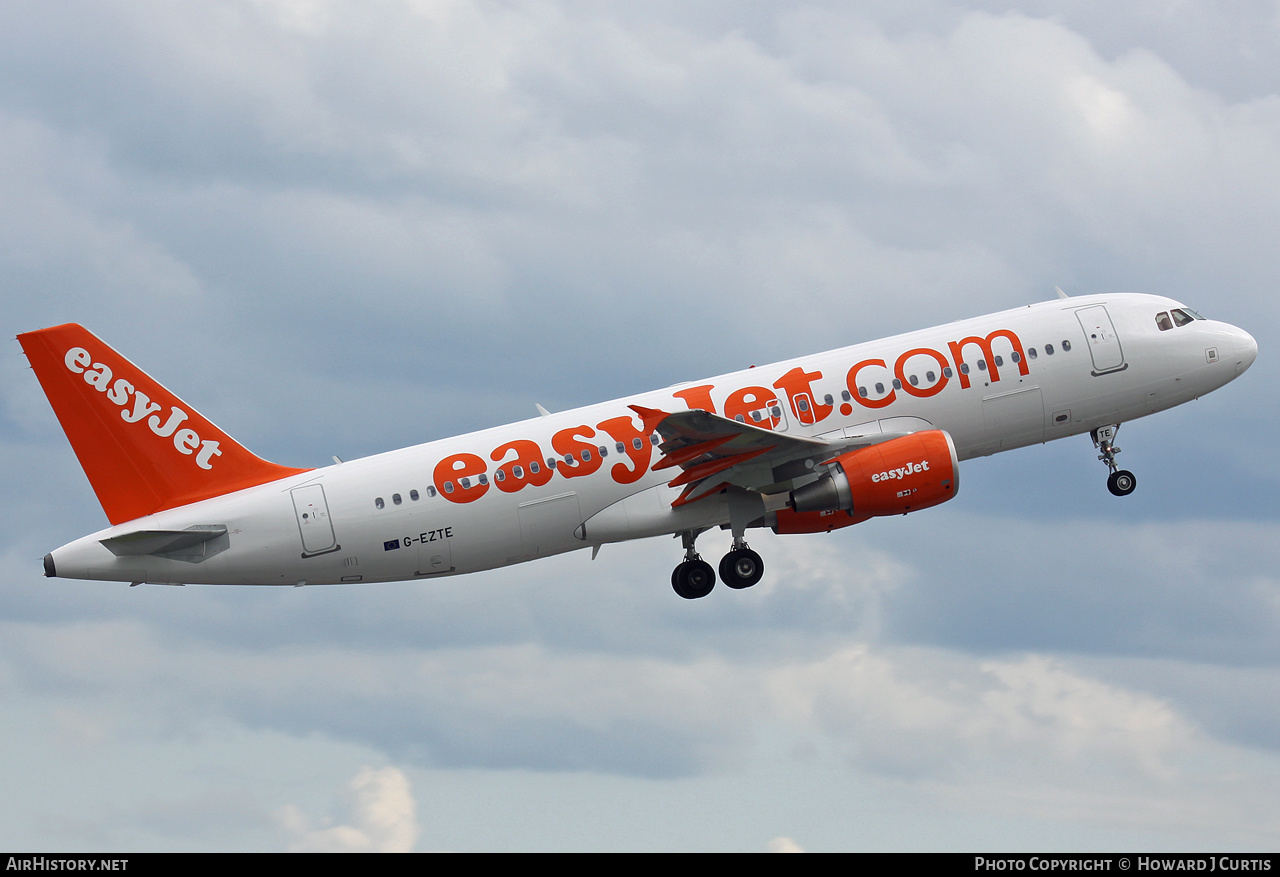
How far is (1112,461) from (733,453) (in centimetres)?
1355

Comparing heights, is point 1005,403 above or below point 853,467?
above

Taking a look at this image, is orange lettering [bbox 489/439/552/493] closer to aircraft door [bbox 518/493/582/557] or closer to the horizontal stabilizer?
aircraft door [bbox 518/493/582/557]

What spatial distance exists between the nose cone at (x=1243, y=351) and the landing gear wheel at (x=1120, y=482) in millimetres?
5042

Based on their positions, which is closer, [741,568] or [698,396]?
[698,396]

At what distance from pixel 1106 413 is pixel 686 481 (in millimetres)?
13839

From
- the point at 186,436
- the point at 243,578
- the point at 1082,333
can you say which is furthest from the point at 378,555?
the point at 1082,333

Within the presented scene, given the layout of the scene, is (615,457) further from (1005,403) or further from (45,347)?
(45,347)

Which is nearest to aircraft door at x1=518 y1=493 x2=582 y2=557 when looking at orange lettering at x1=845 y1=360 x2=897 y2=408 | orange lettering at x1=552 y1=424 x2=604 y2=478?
orange lettering at x1=552 y1=424 x2=604 y2=478

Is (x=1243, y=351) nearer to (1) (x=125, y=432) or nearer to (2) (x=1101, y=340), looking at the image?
(2) (x=1101, y=340)

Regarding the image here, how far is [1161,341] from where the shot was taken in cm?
4175

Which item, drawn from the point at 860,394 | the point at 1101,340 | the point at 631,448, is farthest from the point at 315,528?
the point at 1101,340

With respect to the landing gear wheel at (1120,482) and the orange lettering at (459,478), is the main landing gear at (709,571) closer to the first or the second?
the orange lettering at (459,478)

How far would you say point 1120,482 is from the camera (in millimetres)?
42750

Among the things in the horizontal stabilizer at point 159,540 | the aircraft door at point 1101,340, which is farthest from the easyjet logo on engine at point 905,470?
the horizontal stabilizer at point 159,540
